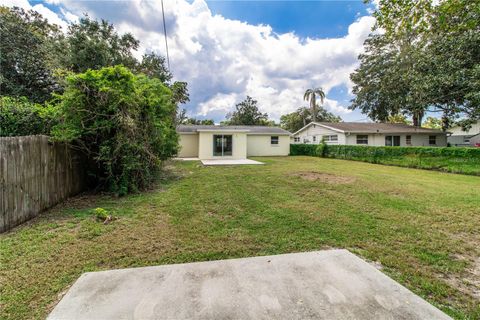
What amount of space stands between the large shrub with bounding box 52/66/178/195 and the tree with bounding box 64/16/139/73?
416 inches

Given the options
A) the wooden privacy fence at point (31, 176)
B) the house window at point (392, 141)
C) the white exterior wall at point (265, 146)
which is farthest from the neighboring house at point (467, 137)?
the wooden privacy fence at point (31, 176)

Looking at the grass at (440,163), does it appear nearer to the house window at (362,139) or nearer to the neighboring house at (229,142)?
the house window at (362,139)

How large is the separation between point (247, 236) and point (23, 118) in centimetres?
536

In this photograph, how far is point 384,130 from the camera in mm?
19484

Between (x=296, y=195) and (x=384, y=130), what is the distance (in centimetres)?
1794

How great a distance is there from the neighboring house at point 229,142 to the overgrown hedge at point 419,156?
15.3 ft

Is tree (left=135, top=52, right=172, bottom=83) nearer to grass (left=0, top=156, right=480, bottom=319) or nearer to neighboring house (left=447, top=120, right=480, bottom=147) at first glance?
grass (left=0, top=156, right=480, bottom=319)

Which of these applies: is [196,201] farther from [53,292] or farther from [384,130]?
[384,130]

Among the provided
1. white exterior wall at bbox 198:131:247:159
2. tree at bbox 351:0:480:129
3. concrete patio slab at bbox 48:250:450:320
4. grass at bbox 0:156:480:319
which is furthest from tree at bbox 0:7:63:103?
tree at bbox 351:0:480:129

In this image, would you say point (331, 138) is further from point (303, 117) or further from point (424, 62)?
point (303, 117)

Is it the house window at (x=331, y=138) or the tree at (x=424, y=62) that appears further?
the house window at (x=331, y=138)

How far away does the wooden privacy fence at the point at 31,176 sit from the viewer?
3.58m

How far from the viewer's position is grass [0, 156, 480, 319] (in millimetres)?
2371

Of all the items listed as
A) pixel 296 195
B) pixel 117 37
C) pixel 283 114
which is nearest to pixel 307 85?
pixel 283 114
